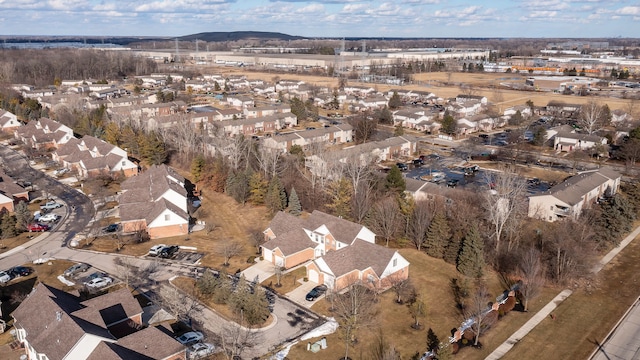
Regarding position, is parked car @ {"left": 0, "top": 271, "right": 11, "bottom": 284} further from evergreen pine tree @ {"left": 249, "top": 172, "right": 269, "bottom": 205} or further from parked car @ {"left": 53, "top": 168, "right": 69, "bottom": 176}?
parked car @ {"left": 53, "top": 168, "right": 69, "bottom": 176}

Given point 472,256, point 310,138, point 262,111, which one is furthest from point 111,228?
point 262,111

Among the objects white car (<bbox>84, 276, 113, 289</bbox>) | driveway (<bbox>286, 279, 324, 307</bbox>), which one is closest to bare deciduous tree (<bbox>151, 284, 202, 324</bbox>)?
white car (<bbox>84, 276, 113, 289</bbox>)

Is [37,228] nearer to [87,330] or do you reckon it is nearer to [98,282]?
[98,282]

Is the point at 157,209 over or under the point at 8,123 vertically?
under

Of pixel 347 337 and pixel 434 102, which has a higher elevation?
pixel 434 102

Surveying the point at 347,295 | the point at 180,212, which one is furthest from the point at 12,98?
the point at 347,295

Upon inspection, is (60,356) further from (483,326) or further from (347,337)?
(483,326)
